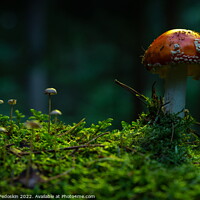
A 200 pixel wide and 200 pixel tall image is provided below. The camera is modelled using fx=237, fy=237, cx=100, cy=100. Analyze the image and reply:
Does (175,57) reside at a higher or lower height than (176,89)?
higher

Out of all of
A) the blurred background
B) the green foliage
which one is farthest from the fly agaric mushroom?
the blurred background

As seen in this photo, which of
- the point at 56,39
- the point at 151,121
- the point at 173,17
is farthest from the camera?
the point at 56,39

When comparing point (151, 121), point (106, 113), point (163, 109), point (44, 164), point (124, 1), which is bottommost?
point (44, 164)

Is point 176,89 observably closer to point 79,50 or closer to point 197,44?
point 197,44

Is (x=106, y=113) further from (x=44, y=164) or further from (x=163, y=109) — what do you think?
(x=44, y=164)

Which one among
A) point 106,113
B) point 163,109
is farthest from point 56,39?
point 163,109

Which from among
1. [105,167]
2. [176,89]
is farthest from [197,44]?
[105,167]

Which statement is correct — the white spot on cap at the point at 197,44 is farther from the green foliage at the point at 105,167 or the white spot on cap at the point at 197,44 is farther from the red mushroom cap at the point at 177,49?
the green foliage at the point at 105,167
